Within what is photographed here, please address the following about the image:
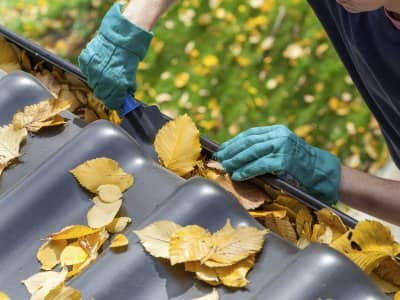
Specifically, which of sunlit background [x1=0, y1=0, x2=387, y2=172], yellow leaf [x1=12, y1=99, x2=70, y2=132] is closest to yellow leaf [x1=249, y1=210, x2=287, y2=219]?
yellow leaf [x1=12, y1=99, x2=70, y2=132]

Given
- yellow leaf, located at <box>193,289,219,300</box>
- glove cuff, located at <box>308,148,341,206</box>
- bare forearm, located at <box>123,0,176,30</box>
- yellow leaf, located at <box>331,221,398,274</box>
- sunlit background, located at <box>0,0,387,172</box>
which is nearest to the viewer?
yellow leaf, located at <box>193,289,219,300</box>

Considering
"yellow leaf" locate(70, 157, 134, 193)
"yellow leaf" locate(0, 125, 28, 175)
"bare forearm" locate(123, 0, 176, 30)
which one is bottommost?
"yellow leaf" locate(70, 157, 134, 193)

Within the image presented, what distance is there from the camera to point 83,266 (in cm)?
129

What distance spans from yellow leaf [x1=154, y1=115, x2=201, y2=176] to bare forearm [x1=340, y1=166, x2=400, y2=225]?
43 cm

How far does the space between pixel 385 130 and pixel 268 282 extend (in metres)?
1.06

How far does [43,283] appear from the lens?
1.26 m

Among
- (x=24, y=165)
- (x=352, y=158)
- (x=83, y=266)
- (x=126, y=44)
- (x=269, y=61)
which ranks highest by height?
(x=126, y=44)

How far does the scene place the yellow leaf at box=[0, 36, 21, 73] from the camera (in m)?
1.84

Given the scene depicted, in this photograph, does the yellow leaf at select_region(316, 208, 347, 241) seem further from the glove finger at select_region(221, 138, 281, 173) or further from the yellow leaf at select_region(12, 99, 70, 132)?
the yellow leaf at select_region(12, 99, 70, 132)

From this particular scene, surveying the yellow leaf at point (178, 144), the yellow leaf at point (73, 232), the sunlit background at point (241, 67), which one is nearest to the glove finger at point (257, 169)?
the yellow leaf at point (178, 144)

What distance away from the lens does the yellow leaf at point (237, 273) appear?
118 cm

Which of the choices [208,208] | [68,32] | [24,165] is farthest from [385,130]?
[68,32]

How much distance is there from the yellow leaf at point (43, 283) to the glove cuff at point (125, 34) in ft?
2.47

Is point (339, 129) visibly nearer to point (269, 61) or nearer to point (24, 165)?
point (269, 61)
